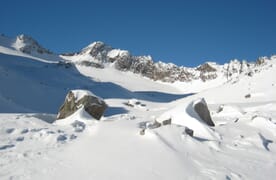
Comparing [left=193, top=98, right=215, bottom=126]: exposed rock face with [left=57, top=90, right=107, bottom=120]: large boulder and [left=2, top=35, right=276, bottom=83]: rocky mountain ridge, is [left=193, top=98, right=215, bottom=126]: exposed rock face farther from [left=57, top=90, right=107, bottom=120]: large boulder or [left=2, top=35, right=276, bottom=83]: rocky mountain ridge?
[left=2, top=35, right=276, bottom=83]: rocky mountain ridge

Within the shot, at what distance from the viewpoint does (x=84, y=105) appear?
13477 millimetres

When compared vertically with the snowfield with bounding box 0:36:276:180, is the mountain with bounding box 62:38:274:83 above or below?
above

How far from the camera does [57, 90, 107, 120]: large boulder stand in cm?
1357

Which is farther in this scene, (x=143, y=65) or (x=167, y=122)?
(x=143, y=65)

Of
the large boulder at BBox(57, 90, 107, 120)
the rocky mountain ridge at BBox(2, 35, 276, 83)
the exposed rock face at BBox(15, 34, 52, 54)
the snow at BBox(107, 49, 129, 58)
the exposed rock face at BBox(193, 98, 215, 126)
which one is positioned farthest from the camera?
the snow at BBox(107, 49, 129, 58)

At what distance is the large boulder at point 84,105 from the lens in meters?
13.6

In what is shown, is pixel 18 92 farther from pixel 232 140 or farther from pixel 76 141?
pixel 232 140

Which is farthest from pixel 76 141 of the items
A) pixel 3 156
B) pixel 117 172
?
pixel 117 172

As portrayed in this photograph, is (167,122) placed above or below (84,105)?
below

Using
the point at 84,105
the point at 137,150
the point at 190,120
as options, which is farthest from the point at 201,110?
the point at 84,105

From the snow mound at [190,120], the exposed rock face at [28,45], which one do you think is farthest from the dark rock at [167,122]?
the exposed rock face at [28,45]

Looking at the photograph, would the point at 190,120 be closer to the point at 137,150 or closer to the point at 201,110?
the point at 201,110

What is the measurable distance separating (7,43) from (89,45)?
87.1 ft

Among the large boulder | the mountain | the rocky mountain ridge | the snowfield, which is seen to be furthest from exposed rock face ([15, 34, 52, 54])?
the snowfield
